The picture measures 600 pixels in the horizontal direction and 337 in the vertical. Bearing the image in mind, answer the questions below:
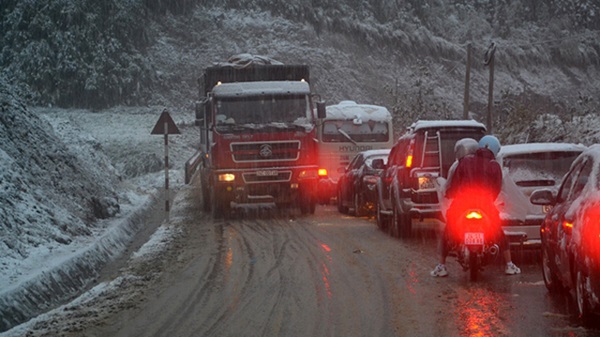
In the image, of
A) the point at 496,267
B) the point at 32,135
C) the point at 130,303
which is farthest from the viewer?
the point at 32,135

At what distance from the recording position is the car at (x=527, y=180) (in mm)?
11820

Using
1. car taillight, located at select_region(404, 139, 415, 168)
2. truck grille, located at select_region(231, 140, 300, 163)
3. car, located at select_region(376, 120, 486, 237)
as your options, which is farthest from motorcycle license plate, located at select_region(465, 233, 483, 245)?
truck grille, located at select_region(231, 140, 300, 163)

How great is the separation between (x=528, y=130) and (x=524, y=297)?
78.0ft

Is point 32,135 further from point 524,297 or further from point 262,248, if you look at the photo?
point 524,297

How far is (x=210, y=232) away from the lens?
1755cm

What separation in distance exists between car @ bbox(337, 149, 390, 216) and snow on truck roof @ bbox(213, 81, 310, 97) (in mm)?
2292

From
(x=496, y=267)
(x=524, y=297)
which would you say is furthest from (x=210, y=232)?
(x=524, y=297)

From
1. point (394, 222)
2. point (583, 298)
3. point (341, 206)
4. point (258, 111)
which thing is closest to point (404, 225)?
point (394, 222)

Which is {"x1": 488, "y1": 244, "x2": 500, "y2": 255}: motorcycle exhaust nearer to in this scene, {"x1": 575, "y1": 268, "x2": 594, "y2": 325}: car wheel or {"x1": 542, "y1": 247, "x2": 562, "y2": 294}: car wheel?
{"x1": 542, "y1": 247, "x2": 562, "y2": 294}: car wheel

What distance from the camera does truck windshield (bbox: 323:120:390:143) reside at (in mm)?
28703

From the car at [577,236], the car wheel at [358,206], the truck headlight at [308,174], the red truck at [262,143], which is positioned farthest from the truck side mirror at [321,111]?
the car at [577,236]

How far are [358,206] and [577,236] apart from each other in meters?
13.2

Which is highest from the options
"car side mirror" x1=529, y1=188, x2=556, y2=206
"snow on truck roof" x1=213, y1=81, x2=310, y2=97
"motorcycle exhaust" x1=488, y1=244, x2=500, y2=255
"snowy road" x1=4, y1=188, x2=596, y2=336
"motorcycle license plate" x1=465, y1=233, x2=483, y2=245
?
"snow on truck roof" x1=213, y1=81, x2=310, y2=97

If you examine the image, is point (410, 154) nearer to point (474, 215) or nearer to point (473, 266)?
point (474, 215)
